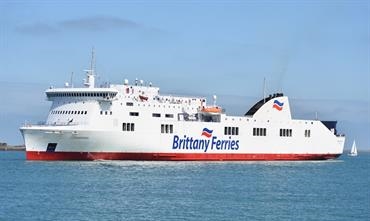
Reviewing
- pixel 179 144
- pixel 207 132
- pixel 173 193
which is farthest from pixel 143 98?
pixel 173 193

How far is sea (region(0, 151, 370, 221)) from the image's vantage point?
87.9 feet

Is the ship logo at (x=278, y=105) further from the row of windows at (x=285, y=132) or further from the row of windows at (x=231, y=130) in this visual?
the row of windows at (x=231, y=130)

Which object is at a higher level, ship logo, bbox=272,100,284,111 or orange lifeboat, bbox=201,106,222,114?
ship logo, bbox=272,100,284,111

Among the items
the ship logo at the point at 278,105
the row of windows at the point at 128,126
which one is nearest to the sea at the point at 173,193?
the row of windows at the point at 128,126

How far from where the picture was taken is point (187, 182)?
125 ft

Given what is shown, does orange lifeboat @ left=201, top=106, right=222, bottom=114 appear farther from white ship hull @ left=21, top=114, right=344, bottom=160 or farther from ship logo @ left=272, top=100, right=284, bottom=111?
ship logo @ left=272, top=100, right=284, bottom=111

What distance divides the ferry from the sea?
147cm

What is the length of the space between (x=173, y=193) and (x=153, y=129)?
60.5 feet

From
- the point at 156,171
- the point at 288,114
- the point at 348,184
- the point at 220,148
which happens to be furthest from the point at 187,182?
the point at 288,114

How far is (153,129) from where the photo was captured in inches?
2009

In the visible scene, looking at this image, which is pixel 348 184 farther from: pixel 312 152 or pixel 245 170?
pixel 312 152

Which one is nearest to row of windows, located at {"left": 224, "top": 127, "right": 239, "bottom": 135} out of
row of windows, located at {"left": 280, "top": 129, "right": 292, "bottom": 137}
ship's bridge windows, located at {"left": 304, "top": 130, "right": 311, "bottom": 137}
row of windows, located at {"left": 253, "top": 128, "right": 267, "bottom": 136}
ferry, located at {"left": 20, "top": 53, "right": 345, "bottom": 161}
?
ferry, located at {"left": 20, "top": 53, "right": 345, "bottom": 161}

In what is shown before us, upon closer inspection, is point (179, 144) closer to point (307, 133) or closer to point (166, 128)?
point (166, 128)

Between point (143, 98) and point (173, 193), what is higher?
point (143, 98)
